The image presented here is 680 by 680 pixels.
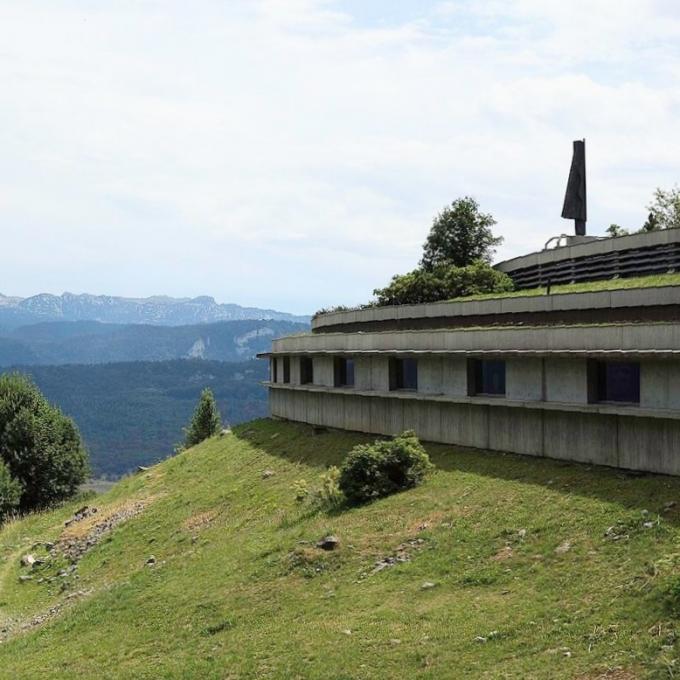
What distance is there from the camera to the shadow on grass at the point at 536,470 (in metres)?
21.4

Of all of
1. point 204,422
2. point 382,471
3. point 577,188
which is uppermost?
point 577,188


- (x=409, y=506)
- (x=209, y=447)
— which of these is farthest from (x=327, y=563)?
(x=209, y=447)

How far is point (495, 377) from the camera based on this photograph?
2952cm

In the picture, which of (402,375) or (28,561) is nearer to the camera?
(402,375)

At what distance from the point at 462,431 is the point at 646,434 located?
817 cm

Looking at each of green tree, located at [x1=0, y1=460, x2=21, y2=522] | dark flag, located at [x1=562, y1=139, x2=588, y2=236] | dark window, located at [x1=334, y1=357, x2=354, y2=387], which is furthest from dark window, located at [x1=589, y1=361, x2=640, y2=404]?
green tree, located at [x1=0, y1=460, x2=21, y2=522]

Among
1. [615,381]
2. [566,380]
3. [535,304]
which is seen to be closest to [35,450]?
[535,304]

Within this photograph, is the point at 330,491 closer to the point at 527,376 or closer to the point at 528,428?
the point at 528,428

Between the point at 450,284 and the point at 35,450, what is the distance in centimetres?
3238

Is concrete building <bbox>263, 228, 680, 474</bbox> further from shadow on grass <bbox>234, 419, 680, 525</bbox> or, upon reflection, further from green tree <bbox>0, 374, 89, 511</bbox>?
green tree <bbox>0, 374, 89, 511</bbox>

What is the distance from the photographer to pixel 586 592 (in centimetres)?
1738

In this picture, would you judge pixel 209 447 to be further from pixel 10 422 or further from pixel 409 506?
pixel 409 506

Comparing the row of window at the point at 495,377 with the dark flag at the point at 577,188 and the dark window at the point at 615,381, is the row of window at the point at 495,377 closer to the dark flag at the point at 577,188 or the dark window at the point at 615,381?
the dark window at the point at 615,381

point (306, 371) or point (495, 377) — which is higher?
point (495, 377)
